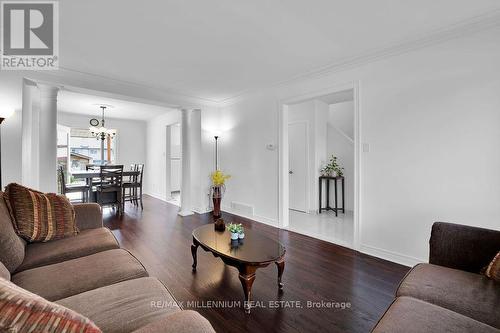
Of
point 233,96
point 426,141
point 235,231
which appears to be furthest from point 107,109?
point 426,141

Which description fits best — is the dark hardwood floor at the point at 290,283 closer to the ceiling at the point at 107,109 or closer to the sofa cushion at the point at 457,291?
the sofa cushion at the point at 457,291

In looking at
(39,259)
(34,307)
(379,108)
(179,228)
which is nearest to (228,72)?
(379,108)

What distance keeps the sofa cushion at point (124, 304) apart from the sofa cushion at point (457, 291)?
1.37 m

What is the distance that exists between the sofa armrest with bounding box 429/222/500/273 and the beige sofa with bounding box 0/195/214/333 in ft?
5.59

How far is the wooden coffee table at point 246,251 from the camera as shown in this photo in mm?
1857

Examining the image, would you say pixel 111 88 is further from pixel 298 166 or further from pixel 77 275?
pixel 298 166

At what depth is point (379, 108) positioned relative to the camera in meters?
2.88

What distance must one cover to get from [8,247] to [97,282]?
664mm

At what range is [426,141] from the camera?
2543 mm

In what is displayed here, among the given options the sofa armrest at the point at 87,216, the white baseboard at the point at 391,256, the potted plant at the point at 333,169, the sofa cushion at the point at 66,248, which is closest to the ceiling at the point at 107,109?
the sofa armrest at the point at 87,216

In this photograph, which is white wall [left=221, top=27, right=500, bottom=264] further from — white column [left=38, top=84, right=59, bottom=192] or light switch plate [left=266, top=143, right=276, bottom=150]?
white column [left=38, top=84, right=59, bottom=192]

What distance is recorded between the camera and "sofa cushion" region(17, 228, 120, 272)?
1655 mm

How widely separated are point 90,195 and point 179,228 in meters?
2.20

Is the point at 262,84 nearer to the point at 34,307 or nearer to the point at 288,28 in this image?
the point at 288,28
